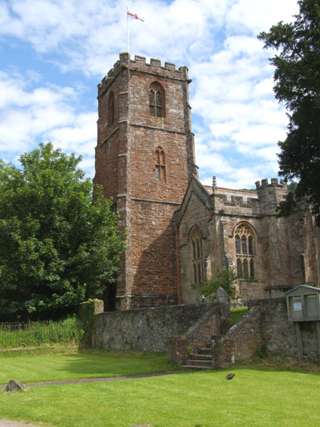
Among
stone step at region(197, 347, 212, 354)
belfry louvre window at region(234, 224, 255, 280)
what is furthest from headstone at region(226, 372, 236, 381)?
belfry louvre window at region(234, 224, 255, 280)

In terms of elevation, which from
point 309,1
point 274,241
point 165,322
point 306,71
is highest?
point 309,1

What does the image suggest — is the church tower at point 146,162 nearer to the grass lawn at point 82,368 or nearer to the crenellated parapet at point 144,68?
the crenellated parapet at point 144,68

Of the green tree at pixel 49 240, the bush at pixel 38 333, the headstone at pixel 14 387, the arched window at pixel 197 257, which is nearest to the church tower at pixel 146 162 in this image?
the arched window at pixel 197 257

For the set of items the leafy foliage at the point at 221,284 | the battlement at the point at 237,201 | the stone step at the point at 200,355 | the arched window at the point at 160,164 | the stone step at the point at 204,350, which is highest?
the arched window at the point at 160,164

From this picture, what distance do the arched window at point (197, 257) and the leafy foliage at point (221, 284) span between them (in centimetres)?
485

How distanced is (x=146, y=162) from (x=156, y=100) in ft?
18.4

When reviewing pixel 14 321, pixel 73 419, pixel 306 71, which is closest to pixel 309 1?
pixel 306 71

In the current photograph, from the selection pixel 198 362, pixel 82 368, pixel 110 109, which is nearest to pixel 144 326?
pixel 82 368

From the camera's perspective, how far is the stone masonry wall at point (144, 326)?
1986 cm

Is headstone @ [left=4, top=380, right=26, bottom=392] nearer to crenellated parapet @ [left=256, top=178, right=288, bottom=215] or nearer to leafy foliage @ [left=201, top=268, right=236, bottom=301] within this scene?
leafy foliage @ [left=201, top=268, right=236, bottom=301]

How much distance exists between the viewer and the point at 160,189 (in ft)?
119

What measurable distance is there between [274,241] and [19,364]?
16687mm

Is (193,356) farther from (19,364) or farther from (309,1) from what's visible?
(309,1)

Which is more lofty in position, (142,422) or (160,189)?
(160,189)
